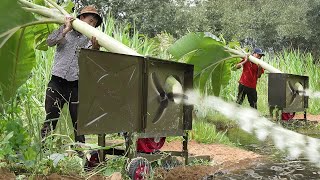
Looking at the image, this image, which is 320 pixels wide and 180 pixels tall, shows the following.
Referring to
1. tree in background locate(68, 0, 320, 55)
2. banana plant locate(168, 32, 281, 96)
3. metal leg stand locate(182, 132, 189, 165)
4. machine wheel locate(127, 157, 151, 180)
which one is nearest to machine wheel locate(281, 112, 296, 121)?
banana plant locate(168, 32, 281, 96)

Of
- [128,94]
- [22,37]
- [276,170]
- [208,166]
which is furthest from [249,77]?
[128,94]

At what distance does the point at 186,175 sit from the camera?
15.0 ft

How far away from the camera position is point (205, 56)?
5820 mm

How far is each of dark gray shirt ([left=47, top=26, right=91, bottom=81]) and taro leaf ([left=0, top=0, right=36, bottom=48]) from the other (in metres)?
0.65

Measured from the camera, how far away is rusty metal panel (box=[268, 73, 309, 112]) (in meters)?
8.25

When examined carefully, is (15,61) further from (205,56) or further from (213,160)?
(213,160)

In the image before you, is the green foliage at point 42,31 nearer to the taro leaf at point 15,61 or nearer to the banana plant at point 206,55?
the taro leaf at point 15,61

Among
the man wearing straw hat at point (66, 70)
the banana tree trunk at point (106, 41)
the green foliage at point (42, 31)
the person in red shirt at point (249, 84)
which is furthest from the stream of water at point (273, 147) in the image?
the green foliage at point (42, 31)

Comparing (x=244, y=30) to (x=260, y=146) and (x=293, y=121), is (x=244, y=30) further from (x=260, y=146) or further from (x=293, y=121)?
(x=260, y=146)

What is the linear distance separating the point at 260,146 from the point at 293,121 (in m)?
2.81

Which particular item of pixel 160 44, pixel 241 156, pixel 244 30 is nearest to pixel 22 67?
pixel 241 156

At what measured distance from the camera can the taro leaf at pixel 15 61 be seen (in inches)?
173

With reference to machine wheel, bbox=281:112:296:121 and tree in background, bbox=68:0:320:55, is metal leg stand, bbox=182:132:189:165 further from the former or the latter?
tree in background, bbox=68:0:320:55

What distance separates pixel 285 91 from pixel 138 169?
207 inches
